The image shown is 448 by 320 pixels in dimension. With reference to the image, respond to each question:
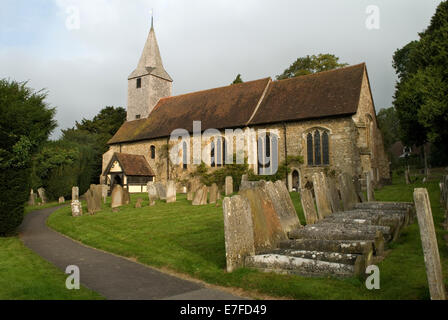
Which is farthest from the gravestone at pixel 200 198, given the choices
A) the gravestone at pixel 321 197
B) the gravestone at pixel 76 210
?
the gravestone at pixel 321 197

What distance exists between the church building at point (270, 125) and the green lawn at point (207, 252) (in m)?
8.67

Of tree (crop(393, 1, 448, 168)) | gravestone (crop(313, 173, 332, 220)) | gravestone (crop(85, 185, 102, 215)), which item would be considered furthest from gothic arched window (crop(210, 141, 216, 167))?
gravestone (crop(313, 173, 332, 220))

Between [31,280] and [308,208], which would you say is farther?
[308,208]

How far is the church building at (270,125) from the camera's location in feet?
70.1

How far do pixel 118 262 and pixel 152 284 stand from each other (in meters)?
1.91

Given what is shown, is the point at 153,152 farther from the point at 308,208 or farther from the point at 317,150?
the point at 308,208

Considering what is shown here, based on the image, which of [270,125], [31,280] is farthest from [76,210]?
[270,125]

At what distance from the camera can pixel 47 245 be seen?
360 inches

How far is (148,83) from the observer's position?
3484cm

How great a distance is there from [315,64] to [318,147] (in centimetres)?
1682

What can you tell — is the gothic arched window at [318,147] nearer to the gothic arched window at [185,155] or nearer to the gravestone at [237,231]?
the gothic arched window at [185,155]

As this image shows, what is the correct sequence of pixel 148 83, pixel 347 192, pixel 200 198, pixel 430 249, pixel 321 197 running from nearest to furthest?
pixel 430 249, pixel 321 197, pixel 347 192, pixel 200 198, pixel 148 83

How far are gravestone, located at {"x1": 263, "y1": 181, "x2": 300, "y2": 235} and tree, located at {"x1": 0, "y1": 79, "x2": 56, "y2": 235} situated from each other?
799 centimetres

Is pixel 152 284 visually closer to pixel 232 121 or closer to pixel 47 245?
pixel 47 245
